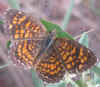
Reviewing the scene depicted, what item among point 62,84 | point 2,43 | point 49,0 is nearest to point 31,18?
point 62,84

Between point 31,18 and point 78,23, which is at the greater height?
point 31,18

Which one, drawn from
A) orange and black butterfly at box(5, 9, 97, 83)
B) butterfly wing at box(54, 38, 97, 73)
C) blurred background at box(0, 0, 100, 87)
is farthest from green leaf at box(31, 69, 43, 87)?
blurred background at box(0, 0, 100, 87)

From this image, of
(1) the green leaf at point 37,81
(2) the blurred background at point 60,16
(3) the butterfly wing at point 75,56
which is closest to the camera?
(3) the butterfly wing at point 75,56

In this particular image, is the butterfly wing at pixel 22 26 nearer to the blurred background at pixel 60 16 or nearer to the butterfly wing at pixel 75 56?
the butterfly wing at pixel 75 56

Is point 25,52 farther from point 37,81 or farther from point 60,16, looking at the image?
point 60,16

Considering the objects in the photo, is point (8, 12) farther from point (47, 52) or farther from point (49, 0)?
point (49, 0)

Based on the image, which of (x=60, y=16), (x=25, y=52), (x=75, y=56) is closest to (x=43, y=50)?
(x=25, y=52)

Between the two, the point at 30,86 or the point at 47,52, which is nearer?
the point at 47,52

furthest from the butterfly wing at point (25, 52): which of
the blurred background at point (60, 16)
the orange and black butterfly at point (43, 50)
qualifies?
the blurred background at point (60, 16)
